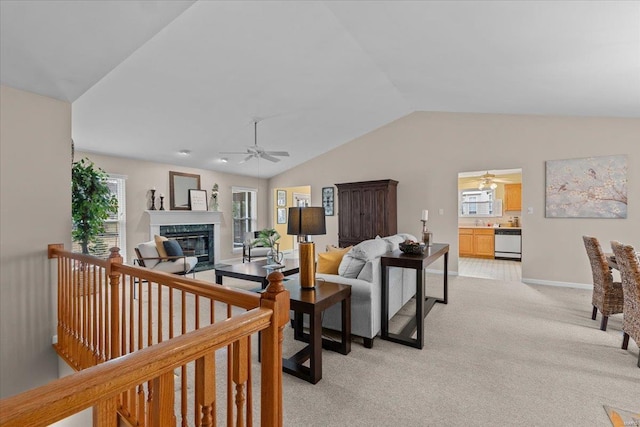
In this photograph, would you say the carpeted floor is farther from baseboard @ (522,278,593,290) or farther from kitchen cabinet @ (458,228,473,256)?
kitchen cabinet @ (458,228,473,256)

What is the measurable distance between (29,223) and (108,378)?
2.87 metres

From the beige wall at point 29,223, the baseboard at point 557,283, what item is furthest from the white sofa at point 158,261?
the baseboard at point 557,283

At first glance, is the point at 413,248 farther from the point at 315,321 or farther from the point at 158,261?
the point at 158,261

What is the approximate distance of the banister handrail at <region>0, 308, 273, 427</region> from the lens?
58 centimetres

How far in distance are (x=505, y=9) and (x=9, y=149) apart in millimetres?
4093

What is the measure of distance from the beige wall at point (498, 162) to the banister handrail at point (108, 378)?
18.5 ft

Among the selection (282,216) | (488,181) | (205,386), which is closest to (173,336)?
(205,386)

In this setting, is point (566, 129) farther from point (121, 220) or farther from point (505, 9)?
point (121, 220)

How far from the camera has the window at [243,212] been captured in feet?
25.1

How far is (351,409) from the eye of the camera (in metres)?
1.91

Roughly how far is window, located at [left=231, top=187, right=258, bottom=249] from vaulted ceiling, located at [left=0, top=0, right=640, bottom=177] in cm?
263

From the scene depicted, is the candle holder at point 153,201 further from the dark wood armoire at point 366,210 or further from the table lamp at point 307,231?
the table lamp at point 307,231

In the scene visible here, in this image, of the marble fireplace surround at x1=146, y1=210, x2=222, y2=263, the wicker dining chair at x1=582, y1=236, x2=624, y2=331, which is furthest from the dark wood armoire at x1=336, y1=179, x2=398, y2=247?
the wicker dining chair at x1=582, y1=236, x2=624, y2=331

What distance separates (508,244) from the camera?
750cm
